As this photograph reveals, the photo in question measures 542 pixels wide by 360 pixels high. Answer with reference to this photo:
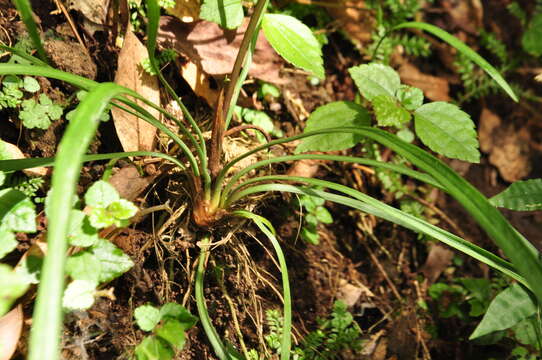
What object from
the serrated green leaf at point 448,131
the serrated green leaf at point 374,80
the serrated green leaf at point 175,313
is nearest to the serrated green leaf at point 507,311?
the serrated green leaf at point 448,131

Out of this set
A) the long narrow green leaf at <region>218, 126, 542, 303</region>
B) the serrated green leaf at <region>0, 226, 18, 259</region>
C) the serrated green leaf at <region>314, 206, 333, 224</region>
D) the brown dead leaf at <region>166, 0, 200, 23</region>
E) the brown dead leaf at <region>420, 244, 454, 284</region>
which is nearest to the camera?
the long narrow green leaf at <region>218, 126, 542, 303</region>

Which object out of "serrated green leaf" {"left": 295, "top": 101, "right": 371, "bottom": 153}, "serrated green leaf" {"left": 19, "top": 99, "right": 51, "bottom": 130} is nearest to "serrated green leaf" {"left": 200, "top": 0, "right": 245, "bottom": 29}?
"serrated green leaf" {"left": 295, "top": 101, "right": 371, "bottom": 153}

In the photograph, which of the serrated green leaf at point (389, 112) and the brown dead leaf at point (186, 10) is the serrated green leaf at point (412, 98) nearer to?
the serrated green leaf at point (389, 112)

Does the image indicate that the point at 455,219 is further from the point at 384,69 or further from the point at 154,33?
the point at 154,33

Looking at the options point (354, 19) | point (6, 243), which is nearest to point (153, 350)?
point (6, 243)

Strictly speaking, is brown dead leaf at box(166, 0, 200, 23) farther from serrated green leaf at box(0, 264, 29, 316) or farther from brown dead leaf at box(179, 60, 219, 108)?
serrated green leaf at box(0, 264, 29, 316)

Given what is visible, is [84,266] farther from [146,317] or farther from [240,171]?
[240,171]
